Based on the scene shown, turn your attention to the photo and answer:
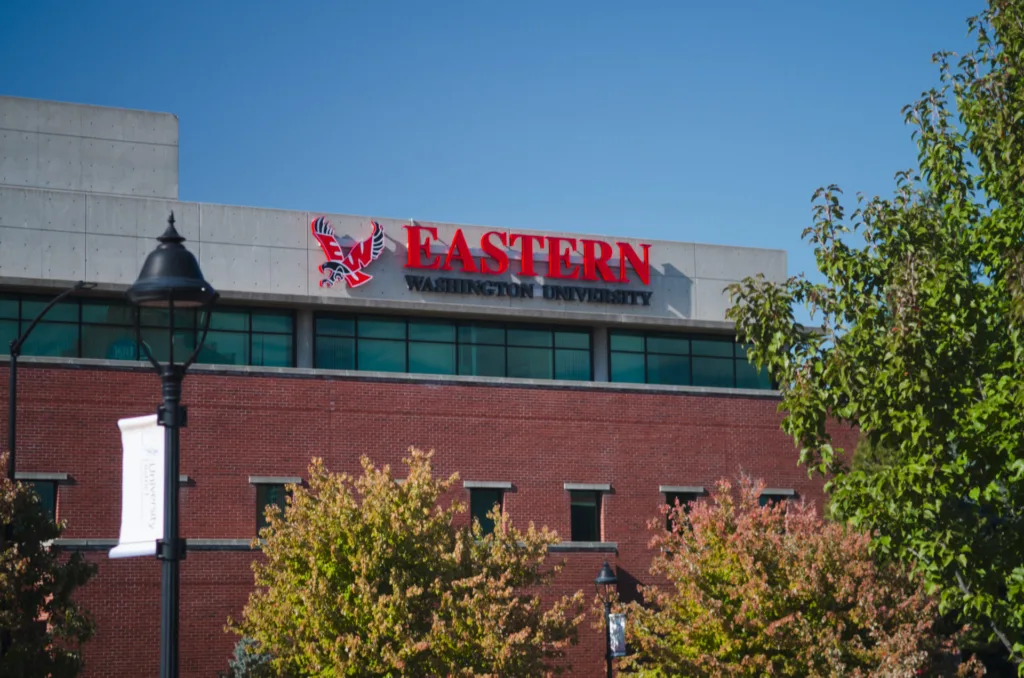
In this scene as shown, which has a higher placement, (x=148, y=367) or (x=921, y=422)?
(x=148, y=367)

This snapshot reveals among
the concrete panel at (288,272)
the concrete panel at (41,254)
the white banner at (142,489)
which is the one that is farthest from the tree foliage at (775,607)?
the concrete panel at (41,254)

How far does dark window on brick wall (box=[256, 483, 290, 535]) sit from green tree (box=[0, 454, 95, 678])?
32.2 feet

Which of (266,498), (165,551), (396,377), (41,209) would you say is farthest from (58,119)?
(165,551)

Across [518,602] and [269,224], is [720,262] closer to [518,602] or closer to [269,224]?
[269,224]

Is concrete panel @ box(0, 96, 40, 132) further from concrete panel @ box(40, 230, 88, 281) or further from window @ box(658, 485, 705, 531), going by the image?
window @ box(658, 485, 705, 531)

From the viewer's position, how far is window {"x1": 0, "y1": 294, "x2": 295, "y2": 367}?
38.0 metres

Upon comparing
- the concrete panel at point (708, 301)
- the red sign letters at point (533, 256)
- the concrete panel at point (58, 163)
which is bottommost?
the concrete panel at point (708, 301)

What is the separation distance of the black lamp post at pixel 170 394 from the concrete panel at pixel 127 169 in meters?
31.4

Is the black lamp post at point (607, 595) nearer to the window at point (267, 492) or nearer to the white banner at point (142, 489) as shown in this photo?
the window at point (267, 492)

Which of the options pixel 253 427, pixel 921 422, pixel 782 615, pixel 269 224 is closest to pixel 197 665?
pixel 253 427

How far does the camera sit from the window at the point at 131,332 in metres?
38.0

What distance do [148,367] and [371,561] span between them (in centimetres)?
1188

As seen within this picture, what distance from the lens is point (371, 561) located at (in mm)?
27688

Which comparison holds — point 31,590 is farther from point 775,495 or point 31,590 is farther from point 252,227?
point 775,495
